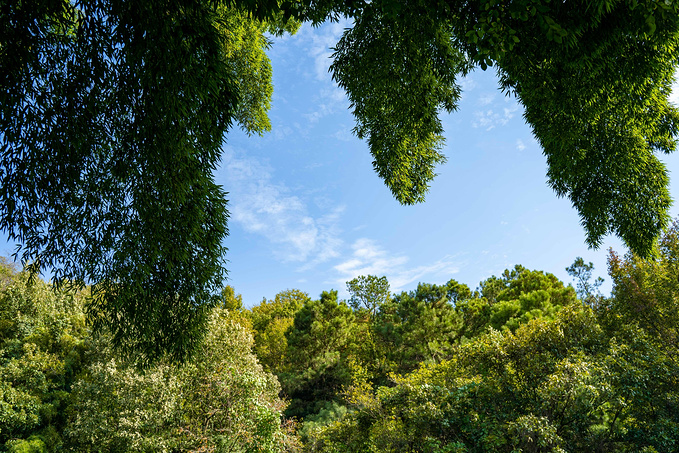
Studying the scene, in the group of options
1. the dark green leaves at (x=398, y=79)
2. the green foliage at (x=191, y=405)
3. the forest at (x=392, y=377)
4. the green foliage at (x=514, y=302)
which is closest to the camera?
the dark green leaves at (x=398, y=79)

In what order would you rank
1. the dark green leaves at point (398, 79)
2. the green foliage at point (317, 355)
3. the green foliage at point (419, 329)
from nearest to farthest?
the dark green leaves at point (398, 79)
the green foliage at point (419, 329)
the green foliage at point (317, 355)

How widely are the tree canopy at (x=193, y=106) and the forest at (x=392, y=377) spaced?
35.5 inches

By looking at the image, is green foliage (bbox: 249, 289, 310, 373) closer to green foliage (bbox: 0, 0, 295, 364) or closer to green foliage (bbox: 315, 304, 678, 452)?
green foliage (bbox: 315, 304, 678, 452)

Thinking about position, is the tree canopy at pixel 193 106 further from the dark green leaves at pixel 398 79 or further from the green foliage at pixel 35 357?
the green foliage at pixel 35 357

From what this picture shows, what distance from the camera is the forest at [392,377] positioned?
5848mm

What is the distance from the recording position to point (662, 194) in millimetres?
4441

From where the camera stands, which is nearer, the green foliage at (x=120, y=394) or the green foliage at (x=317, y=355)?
the green foliage at (x=120, y=394)

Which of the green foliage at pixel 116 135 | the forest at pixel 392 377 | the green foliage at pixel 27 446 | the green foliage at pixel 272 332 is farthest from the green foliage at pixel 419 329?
the green foliage at pixel 27 446

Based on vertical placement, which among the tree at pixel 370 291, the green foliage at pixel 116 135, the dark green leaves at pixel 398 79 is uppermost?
the tree at pixel 370 291

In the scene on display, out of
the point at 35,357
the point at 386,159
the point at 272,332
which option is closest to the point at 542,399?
the point at 386,159

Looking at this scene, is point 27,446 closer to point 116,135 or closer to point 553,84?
point 116,135

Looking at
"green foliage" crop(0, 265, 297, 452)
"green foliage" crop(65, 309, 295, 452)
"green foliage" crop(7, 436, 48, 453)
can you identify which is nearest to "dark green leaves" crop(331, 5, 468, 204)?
"green foliage" crop(0, 265, 297, 452)

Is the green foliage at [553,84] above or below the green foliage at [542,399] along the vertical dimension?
above

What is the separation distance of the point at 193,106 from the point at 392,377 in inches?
300
